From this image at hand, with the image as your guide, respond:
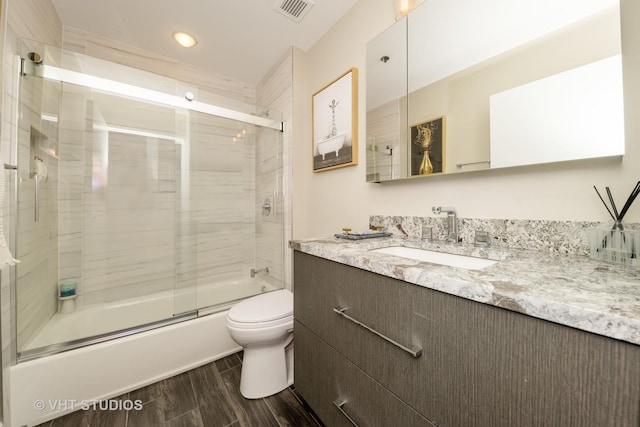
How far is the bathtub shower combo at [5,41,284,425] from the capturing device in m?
1.28

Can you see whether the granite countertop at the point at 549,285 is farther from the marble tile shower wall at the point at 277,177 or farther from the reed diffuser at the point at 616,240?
the marble tile shower wall at the point at 277,177

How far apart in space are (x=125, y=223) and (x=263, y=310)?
153 centimetres

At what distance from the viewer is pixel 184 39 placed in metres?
1.93

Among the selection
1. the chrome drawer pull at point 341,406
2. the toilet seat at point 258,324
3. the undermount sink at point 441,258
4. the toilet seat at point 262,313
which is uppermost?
the undermount sink at point 441,258

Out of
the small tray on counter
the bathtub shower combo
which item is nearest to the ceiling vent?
the bathtub shower combo

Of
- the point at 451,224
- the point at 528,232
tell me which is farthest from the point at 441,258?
the point at 528,232

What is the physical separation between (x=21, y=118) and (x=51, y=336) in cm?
121

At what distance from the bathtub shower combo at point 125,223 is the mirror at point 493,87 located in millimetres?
1148

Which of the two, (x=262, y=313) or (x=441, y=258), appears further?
(x=262, y=313)

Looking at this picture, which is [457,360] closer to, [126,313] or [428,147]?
[428,147]

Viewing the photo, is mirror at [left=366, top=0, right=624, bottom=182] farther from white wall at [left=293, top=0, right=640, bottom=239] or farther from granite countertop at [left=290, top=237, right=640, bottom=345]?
granite countertop at [left=290, top=237, right=640, bottom=345]

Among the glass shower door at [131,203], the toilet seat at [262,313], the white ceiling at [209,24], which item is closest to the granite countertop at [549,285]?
the toilet seat at [262,313]

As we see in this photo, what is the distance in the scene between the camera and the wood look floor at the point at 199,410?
1150 mm

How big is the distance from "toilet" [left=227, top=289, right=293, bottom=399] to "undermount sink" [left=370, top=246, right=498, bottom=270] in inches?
28.0
